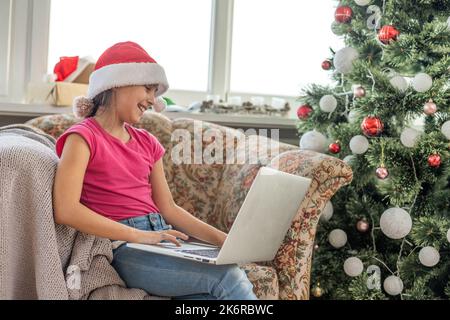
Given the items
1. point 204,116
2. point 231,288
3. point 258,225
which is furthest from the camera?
point 204,116

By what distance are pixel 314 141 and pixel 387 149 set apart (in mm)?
287

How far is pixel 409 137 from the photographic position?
7.94 feet

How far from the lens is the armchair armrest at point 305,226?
6.45ft

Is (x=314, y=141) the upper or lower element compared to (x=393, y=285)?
upper

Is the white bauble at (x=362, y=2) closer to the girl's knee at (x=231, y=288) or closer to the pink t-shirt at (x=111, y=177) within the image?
the pink t-shirt at (x=111, y=177)

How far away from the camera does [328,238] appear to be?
2590 mm

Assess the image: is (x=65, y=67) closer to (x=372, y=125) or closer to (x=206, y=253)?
(x=372, y=125)

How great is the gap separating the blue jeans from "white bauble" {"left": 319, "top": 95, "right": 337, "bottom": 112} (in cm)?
116

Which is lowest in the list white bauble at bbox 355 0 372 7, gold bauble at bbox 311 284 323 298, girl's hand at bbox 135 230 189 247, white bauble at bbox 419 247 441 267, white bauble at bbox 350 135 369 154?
gold bauble at bbox 311 284 323 298

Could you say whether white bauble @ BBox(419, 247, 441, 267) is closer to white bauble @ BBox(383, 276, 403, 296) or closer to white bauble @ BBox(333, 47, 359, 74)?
white bauble @ BBox(383, 276, 403, 296)

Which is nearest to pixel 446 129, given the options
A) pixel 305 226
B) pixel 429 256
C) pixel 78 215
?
pixel 429 256

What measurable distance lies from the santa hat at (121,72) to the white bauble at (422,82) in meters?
0.99

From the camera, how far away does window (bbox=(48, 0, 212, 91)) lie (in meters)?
2.99

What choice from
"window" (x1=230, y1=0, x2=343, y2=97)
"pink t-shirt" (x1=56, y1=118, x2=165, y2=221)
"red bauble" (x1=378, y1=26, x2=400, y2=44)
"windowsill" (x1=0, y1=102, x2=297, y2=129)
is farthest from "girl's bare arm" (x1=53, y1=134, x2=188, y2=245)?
"window" (x1=230, y1=0, x2=343, y2=97)
